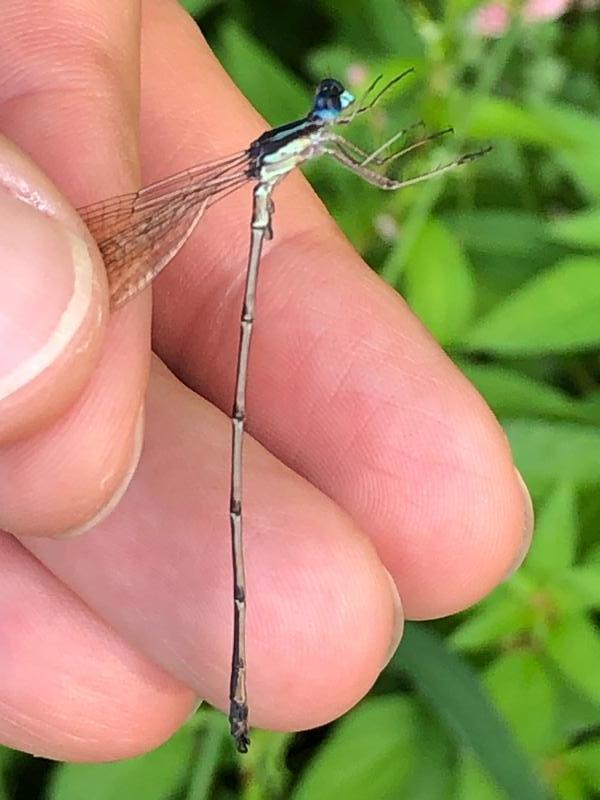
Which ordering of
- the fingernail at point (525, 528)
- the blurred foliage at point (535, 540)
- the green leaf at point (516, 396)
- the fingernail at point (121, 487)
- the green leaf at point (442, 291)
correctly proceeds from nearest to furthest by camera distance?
the fingernail at point (121, 487) < the fingernail at point (525, 528) < the blurred foliage at point (535, 540) < the green leaf at point (442, 291) < the green leaf at point (516, 396)

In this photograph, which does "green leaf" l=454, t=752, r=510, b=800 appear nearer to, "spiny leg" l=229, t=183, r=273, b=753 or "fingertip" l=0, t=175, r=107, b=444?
"spiny leg" l=229, t=183, r=273, b=753

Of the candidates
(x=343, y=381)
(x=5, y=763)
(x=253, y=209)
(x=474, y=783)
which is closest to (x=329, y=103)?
(x=253, y=209)

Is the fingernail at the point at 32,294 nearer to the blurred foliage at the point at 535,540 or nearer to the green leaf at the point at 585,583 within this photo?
the blurred foliage at the point at 535,540

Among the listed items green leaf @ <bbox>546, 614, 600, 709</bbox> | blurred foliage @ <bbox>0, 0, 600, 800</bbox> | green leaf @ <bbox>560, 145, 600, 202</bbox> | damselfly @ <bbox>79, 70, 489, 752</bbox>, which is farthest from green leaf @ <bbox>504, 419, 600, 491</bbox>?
damselfly @ <bbox>79, 70, 489, 752</bbox>

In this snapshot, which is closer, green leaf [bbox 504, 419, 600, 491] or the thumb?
the thumb

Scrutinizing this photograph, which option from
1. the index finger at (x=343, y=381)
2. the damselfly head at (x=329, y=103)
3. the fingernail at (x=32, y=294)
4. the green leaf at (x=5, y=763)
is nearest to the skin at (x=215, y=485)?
the index finger at (x=343, y=381)

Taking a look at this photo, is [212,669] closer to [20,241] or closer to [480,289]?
[20,241]

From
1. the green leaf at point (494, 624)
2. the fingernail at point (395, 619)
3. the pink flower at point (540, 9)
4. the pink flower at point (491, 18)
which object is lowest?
the green leaf at point (494, 624)
